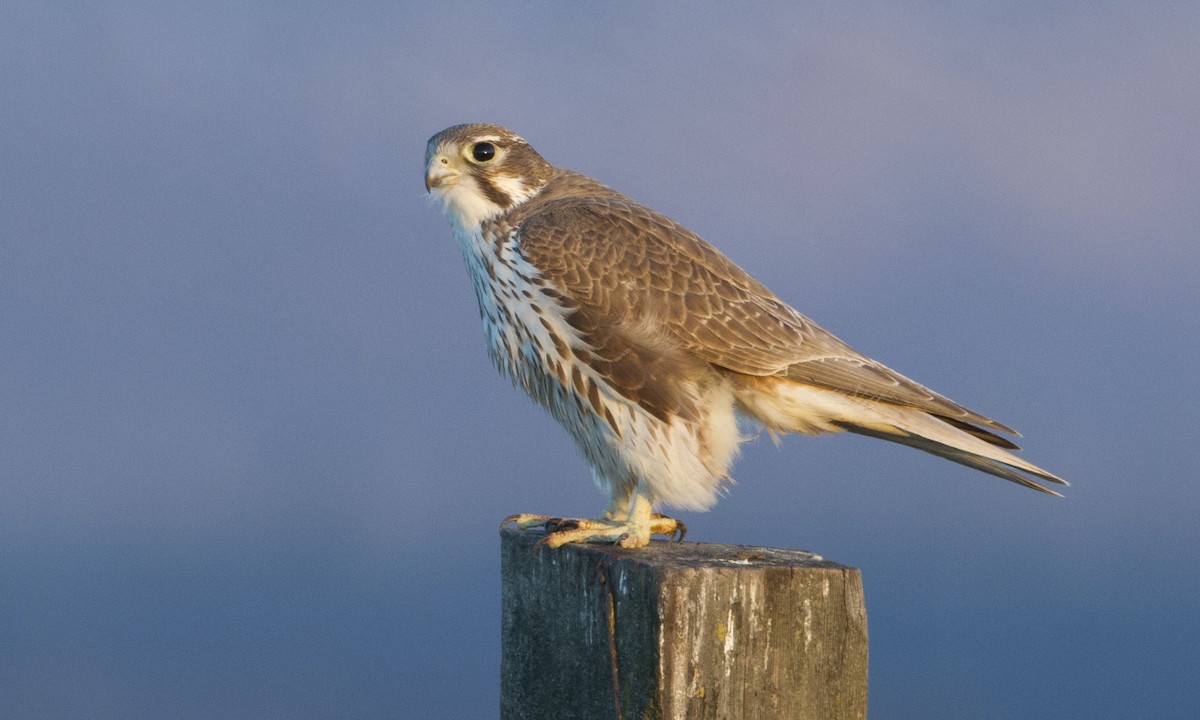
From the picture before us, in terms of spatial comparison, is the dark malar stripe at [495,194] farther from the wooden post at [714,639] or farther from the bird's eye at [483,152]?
the wooden post at [714,639]

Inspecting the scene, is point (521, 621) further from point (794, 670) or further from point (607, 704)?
point (794, 670)

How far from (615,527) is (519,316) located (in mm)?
1030

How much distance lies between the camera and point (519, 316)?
4910mm

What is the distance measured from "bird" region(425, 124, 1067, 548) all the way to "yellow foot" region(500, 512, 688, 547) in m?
0.01

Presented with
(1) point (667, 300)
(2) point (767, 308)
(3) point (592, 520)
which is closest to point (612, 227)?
(1) point (667, 300)

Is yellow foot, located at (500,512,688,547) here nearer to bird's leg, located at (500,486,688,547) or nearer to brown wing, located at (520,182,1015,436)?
bird's leg, located at (500,486,688,547)

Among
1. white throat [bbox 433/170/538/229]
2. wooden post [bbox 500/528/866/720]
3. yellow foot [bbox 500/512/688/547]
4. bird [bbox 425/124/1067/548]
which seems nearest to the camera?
wooden post [bbox 500/528/866/720]

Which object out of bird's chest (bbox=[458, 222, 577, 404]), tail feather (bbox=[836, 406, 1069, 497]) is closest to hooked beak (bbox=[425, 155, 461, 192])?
bird's chest (bbox=[458, 222, 577, 404])

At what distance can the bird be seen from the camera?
4750 mm

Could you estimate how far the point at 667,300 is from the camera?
4906mm

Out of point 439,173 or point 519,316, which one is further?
point 439,173

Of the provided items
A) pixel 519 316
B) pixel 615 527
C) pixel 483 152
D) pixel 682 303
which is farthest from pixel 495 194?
pixel 615 527

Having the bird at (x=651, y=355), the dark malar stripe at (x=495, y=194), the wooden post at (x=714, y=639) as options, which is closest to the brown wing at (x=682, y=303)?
the bird at (x=651, y=355)

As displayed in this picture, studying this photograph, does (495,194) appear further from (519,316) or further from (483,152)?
(519,316)
